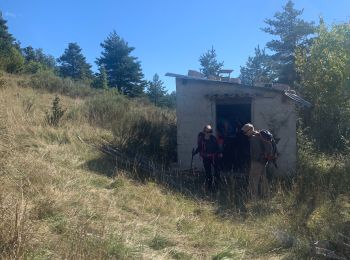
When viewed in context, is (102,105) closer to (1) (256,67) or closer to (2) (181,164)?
(2) (181,164)

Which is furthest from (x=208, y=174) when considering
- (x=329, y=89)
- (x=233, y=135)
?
(x=329, y=89)

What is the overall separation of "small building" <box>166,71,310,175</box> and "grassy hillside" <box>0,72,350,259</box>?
194 cm

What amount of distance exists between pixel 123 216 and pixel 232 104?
651cm

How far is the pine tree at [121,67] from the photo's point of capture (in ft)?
119

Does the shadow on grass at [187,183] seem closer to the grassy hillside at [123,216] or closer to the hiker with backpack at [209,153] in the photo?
the grassy hillside at [123,216]

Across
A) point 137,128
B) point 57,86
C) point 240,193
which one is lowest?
point 240,193

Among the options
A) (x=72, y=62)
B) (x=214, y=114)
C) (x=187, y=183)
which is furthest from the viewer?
(x=72, y=62)

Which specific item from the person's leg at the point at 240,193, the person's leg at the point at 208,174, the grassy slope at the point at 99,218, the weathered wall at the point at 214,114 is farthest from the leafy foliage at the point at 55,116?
the person's leg at the point at 240,193

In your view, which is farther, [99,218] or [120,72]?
[120,72]

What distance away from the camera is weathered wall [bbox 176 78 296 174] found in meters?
11.2

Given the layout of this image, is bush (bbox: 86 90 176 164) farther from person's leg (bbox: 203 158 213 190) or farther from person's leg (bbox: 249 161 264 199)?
person's leg (bbox: 249 161 264 199)

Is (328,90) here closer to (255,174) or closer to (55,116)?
(255,174)

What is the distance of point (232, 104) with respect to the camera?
38.4ft

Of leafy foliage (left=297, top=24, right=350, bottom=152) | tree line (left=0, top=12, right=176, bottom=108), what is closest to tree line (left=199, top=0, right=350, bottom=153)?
leafy foliage (left=297, top=24, right=350, bottom=152)
